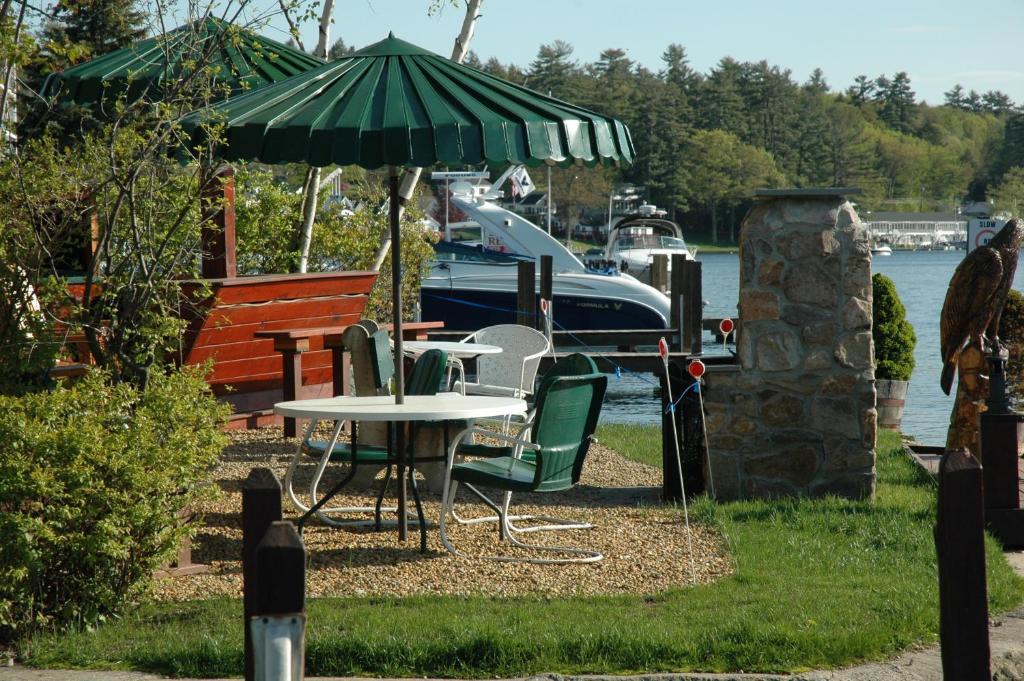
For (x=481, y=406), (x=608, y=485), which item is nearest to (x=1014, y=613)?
(x=481, y=406)

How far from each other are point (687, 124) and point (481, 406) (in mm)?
84569

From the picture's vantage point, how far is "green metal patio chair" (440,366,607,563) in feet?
20.6

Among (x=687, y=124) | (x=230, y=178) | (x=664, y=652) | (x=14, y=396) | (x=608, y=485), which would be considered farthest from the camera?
(x=687, y=124)

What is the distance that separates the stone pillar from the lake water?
6449mm

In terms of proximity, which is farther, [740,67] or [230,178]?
[740,67]

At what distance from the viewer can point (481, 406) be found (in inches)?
255

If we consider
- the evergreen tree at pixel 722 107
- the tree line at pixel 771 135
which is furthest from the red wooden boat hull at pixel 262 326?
the evergreen tree at pixel 722 107

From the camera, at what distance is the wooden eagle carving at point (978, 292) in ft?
25.3

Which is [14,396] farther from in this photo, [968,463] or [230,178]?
[968,463]

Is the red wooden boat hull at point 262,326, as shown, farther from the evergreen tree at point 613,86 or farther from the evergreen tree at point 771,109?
the evergreen tree at point 771,109

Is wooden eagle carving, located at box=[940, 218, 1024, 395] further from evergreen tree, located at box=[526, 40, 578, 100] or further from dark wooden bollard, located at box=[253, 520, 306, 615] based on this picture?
evergreen tree, located at box=[526, 40, 578, 100]

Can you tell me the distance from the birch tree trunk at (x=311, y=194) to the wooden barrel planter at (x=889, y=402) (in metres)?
6.13

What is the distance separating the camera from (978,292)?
782cm

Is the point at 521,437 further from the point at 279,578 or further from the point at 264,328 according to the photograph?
the point at 279,578
